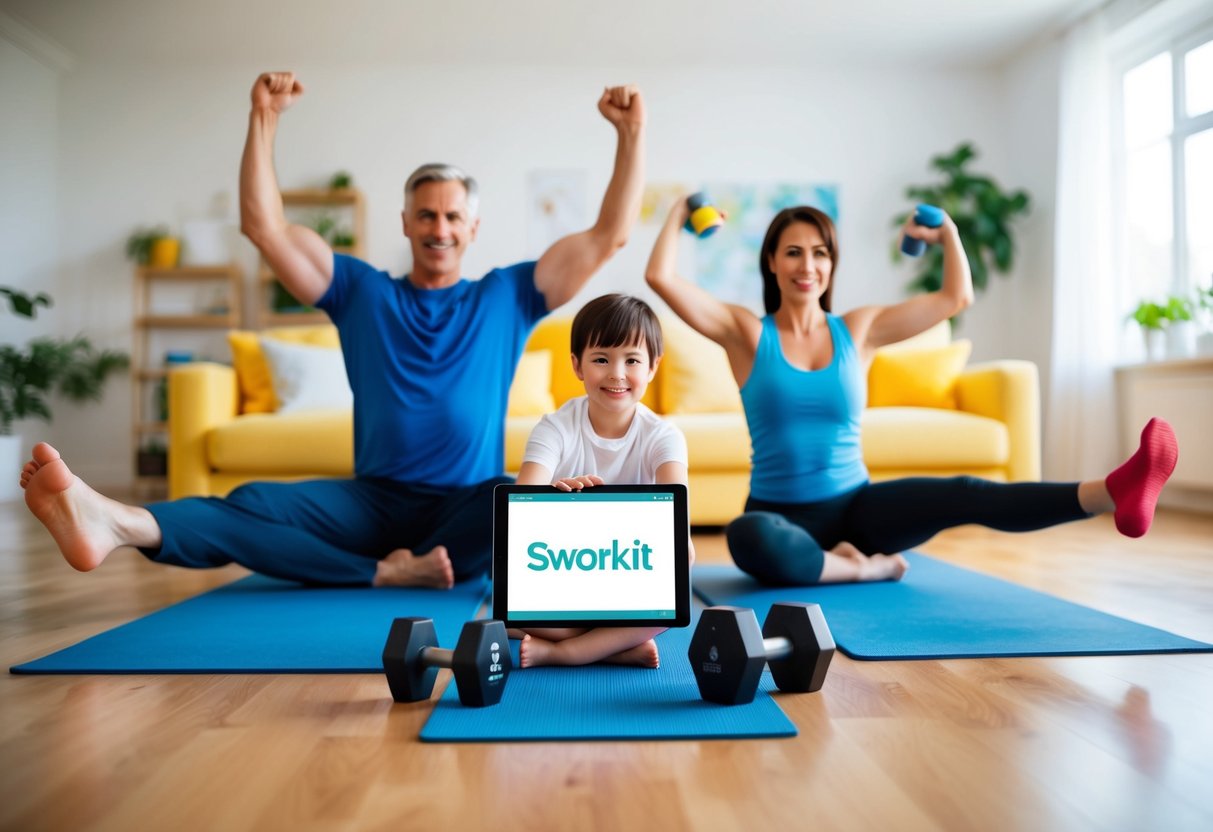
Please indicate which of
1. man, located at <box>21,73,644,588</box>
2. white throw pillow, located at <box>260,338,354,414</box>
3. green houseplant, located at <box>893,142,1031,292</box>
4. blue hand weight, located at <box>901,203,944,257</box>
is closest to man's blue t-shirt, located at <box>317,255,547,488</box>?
man, located at <box>21,73,644,588</box>

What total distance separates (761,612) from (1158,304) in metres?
3.51

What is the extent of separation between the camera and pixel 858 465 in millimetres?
2215

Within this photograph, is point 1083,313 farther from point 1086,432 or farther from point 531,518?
point 531,518

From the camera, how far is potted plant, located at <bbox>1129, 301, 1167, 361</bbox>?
420 cm

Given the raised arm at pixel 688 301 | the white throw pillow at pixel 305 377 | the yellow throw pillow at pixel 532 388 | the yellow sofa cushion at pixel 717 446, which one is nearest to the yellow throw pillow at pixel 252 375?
the white throw pillow at pixel 305 377

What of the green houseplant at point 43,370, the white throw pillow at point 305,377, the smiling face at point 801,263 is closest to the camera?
the smiling face at point 801,263

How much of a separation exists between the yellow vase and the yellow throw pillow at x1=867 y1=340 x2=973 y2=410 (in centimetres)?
395

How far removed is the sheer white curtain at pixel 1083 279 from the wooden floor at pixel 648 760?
342 centimetres

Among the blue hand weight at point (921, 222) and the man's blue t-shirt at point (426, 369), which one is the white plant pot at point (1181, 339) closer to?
the blue hand weight at point (921, 222)

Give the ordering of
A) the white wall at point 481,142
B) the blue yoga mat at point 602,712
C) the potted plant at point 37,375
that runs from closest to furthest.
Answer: the blue yoga mat at point 602,712 → the potted plant at point 37,375 → the white wall at point 481,142

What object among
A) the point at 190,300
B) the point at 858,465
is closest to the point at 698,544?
the point at 858,465

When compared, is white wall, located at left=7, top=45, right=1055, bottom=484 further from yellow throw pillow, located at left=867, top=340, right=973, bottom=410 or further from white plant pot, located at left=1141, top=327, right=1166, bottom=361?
yellow throw pillow, located at left=867, top=340, right=973, bottom=410

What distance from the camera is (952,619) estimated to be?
171cm

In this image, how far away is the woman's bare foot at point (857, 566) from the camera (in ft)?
6.77
